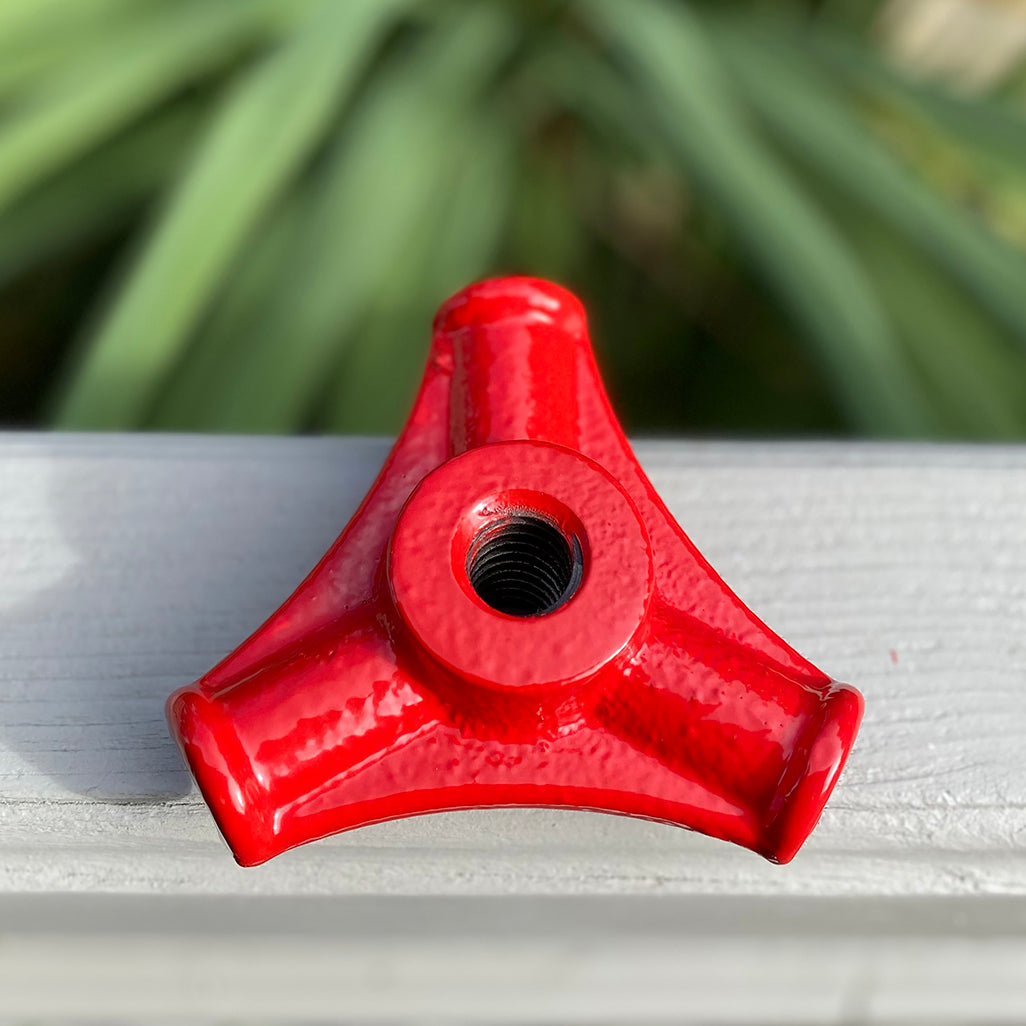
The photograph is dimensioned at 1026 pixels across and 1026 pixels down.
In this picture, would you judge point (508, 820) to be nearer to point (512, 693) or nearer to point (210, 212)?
point (512, 693)

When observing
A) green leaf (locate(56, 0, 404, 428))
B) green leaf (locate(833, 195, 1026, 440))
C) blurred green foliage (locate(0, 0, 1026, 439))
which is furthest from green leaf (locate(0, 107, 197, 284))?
green leaf (locate(833, 195, 1026, 440))

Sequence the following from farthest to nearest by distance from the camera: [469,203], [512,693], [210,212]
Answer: [469,203] → [210,212] → [512,693]

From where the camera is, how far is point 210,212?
1.44 feet

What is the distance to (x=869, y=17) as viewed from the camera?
669mm

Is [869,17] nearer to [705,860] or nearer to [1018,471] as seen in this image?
[1018,471]

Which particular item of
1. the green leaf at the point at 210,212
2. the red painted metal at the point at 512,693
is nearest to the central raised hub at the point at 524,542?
the red painted metal at the point at 512,693

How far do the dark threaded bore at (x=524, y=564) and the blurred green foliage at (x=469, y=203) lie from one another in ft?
0.71

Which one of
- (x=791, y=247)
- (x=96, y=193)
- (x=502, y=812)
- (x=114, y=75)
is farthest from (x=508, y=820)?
(x=96, y=193)

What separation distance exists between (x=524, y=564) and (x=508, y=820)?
6 centimetres

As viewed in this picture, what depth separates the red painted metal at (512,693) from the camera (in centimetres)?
20

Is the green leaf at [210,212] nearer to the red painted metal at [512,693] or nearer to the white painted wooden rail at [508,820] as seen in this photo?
the white painted wooden rail at [508,820]

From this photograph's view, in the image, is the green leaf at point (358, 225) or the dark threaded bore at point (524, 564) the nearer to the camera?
the dark threaded bore at point (524, 564)

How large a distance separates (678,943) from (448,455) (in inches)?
7.9

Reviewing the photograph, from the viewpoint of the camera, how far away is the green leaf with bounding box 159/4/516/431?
439 millimetres
